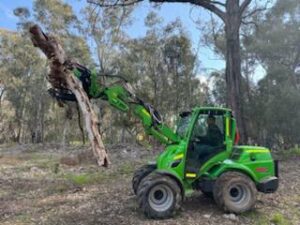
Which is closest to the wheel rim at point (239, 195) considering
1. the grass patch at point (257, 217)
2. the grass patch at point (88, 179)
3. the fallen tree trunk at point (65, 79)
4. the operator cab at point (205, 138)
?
the grass patch at point (257, 217)

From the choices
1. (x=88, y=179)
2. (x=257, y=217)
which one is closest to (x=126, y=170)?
(x=88, y=179)

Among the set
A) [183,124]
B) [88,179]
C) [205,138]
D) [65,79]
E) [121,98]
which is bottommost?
[88,179]

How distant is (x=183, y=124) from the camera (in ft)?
23.2

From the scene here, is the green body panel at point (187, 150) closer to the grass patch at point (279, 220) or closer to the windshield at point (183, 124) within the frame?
the windshield at point (183, 124)

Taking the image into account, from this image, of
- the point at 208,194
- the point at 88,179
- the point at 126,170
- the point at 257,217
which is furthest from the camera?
the point at 126,170

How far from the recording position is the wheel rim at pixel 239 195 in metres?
6.54

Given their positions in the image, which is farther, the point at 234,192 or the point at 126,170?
the point at 126,170

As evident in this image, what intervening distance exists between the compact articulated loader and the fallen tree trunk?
171mm

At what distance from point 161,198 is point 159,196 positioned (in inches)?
1.8

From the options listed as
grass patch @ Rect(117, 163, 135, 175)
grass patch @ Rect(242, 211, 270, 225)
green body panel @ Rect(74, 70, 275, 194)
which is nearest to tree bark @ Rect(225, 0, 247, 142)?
grass patch @ Rect(117, 163, 135, 175)

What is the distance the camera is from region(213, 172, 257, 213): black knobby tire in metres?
6.45

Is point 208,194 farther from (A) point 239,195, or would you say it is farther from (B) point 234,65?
(B) point 234,65

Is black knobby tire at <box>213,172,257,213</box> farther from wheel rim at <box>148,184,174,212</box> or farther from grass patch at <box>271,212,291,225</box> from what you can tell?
wheel rim at <box>148,184,174,212</box>

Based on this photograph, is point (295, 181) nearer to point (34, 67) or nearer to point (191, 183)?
point (191, 183)
